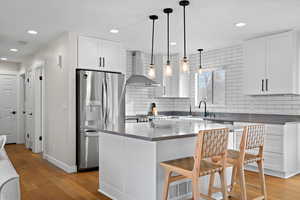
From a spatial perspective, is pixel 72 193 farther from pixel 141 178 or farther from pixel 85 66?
pixel 85 66

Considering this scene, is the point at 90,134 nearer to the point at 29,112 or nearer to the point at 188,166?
the point at 188,166

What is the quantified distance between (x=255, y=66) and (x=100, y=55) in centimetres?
293

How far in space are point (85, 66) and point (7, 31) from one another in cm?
146

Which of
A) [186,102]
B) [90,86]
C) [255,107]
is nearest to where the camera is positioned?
[90,86]

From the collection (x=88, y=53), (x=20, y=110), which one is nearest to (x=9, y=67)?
(x=20, y=110)

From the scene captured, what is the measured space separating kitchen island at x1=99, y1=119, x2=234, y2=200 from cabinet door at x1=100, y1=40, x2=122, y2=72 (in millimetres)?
1949

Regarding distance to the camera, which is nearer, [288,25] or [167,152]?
[167,152]

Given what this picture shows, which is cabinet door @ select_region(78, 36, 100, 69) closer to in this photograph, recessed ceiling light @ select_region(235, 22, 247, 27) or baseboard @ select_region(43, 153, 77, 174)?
baseboard @ select_region(43, 153, 77, 174)

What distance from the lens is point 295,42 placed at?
13.6 feet

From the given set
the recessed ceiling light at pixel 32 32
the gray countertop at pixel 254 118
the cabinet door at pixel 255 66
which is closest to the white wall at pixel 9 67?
the recessed ceiling light at pixel 32 32

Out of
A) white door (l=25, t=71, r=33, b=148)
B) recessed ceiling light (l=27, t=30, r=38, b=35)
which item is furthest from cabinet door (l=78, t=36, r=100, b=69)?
white door (l=25, t=71, r=33, b=148)

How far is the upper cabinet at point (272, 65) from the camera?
411cm

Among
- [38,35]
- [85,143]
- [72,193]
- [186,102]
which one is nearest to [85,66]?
[38,35]

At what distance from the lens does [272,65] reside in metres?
4.34
